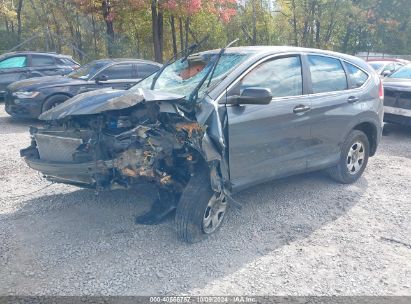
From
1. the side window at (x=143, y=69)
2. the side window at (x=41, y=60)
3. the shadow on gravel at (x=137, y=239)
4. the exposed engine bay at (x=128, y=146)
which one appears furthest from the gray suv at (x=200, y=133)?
the side window at (x=41, y=60)

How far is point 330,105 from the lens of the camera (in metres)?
4.62

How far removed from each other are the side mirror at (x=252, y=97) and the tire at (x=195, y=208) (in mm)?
719

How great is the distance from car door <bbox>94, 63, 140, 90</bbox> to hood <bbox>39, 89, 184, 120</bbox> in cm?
519

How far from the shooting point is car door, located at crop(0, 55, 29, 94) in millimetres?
11602

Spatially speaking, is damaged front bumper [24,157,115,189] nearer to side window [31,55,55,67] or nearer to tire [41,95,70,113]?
tire [41,95,70,113]

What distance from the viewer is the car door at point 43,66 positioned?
11.8 m

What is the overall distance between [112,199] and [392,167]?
440 cm

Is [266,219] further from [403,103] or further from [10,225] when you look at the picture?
[403,103]

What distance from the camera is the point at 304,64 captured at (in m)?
4.50

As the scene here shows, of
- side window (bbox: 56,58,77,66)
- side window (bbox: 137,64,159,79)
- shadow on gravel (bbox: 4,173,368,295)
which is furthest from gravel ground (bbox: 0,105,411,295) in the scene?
side window (bbox: 56,58,77,66)

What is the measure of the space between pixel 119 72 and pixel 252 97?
249 inches

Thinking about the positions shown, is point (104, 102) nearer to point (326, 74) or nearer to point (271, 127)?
point (271, 127)

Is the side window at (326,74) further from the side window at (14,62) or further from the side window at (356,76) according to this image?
the side window at (14,62)

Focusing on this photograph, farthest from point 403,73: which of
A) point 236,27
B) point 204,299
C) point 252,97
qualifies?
point 236,27
